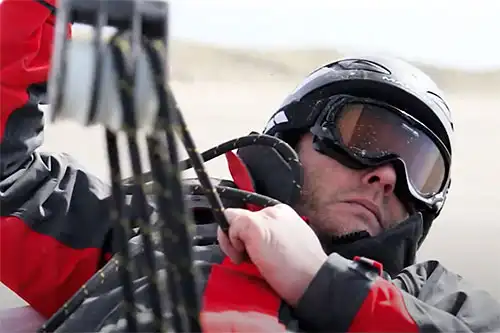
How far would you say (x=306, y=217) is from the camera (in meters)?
1.43

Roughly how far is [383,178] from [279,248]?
1.22 ft

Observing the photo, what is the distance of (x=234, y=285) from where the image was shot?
3.83 ft

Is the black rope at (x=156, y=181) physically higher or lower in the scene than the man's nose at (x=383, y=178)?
higher

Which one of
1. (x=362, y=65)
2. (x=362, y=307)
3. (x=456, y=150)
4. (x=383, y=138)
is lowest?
(x=456, y=150)

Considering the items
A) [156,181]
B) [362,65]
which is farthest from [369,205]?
[156,181]

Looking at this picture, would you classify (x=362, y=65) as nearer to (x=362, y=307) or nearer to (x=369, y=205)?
(x=369, y=205)

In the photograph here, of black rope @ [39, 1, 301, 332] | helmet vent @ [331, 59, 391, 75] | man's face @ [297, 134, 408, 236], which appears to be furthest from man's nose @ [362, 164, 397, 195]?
black rope @ [39, 1, 301, 332]

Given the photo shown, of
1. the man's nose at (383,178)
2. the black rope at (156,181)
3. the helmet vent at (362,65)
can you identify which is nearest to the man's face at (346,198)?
the man's nose at (383,178)

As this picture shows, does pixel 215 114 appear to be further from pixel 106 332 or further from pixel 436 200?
pixel 106 332

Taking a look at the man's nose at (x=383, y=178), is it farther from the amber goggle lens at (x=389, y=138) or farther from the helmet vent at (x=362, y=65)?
the helmet vent at (x=362, y=65)

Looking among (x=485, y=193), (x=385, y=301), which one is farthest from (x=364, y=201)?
(x=485, y=193)

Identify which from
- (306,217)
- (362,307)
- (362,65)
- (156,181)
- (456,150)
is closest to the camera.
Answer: (156,181)

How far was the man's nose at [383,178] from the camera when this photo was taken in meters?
1.44

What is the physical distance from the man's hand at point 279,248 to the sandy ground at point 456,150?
7.7 inches
